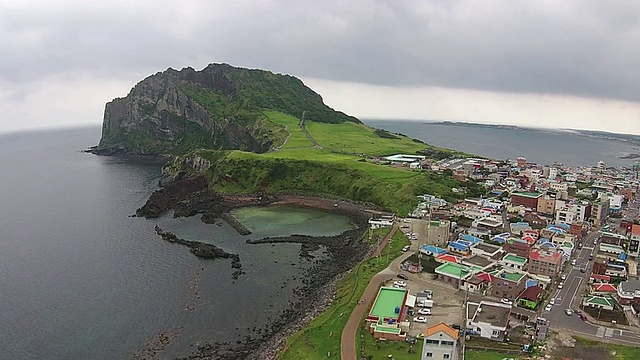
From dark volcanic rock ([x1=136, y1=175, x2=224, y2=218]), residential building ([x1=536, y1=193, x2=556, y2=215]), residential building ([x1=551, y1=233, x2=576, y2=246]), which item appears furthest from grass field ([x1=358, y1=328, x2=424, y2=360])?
dark volcanic rock ([x1=136, y1=175, x2=224, y2=218])

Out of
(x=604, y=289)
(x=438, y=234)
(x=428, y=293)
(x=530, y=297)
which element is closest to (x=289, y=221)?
(x=438, y=234)

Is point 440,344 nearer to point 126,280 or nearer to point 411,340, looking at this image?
point 411,340

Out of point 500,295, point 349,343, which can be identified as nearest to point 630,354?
point 500,295

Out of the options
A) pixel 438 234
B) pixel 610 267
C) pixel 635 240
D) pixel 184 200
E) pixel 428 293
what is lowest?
pixel 184 200

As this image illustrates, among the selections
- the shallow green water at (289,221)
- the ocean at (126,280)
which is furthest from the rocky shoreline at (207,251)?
the shallow green water at (289,221)

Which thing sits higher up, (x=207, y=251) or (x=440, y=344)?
(x=440, y=344)

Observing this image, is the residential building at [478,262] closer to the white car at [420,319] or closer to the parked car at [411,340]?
the white car at [420,319]
